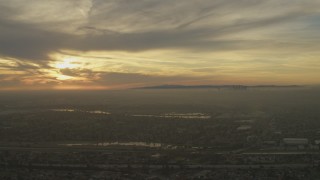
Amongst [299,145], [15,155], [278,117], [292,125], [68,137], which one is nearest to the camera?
[15,155]

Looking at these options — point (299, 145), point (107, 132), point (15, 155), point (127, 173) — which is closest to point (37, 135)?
point (107, 132)

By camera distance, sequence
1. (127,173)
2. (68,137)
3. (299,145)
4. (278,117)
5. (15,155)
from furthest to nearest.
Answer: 1. (278,117)
2. (68,137)
3. (299,145)
4. (15,155)
5. (127,173)

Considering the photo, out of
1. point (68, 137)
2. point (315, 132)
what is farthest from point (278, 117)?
point (68, 137)

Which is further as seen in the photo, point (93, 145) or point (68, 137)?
point (68, 137)

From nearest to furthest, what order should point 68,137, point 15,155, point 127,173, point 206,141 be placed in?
1. point 127,173
2. point 15,155
3. point 206,141
4. point 68,137

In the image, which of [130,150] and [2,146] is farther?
[2,146]

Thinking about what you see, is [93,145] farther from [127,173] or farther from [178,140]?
[127,173]

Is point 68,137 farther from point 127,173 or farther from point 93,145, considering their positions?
point 127,173
